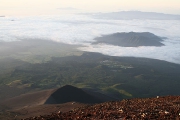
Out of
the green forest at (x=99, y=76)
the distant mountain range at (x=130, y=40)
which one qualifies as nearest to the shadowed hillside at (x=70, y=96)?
the green forest at (x=99, y=76)

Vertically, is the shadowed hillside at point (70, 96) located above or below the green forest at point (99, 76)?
above

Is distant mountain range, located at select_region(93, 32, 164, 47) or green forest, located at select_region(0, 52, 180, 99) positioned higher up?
distant mountain range, located at select_region(93, 32, 164, 47)

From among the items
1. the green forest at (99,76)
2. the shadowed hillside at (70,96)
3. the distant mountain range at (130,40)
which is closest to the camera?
the shadowed hillside at (70,96)

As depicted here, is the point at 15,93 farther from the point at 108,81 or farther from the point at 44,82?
the point at 108,81

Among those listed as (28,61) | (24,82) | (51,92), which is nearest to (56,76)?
(24,82)

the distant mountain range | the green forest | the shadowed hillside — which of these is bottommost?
the green forest

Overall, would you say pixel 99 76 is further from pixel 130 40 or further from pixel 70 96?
pixel 130 40

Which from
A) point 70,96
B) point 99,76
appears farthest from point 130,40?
point 70,96

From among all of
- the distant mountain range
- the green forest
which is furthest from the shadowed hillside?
the distant mountain range

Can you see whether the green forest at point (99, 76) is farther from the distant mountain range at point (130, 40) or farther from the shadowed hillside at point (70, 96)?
the distant mountain range at point (130, 40)

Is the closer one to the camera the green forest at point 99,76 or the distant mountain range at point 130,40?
the green forest at point 99,76

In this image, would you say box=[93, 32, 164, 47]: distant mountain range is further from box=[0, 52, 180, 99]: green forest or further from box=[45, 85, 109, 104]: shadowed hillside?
box=[45, 85, 109, 104]: shadowed hillside
